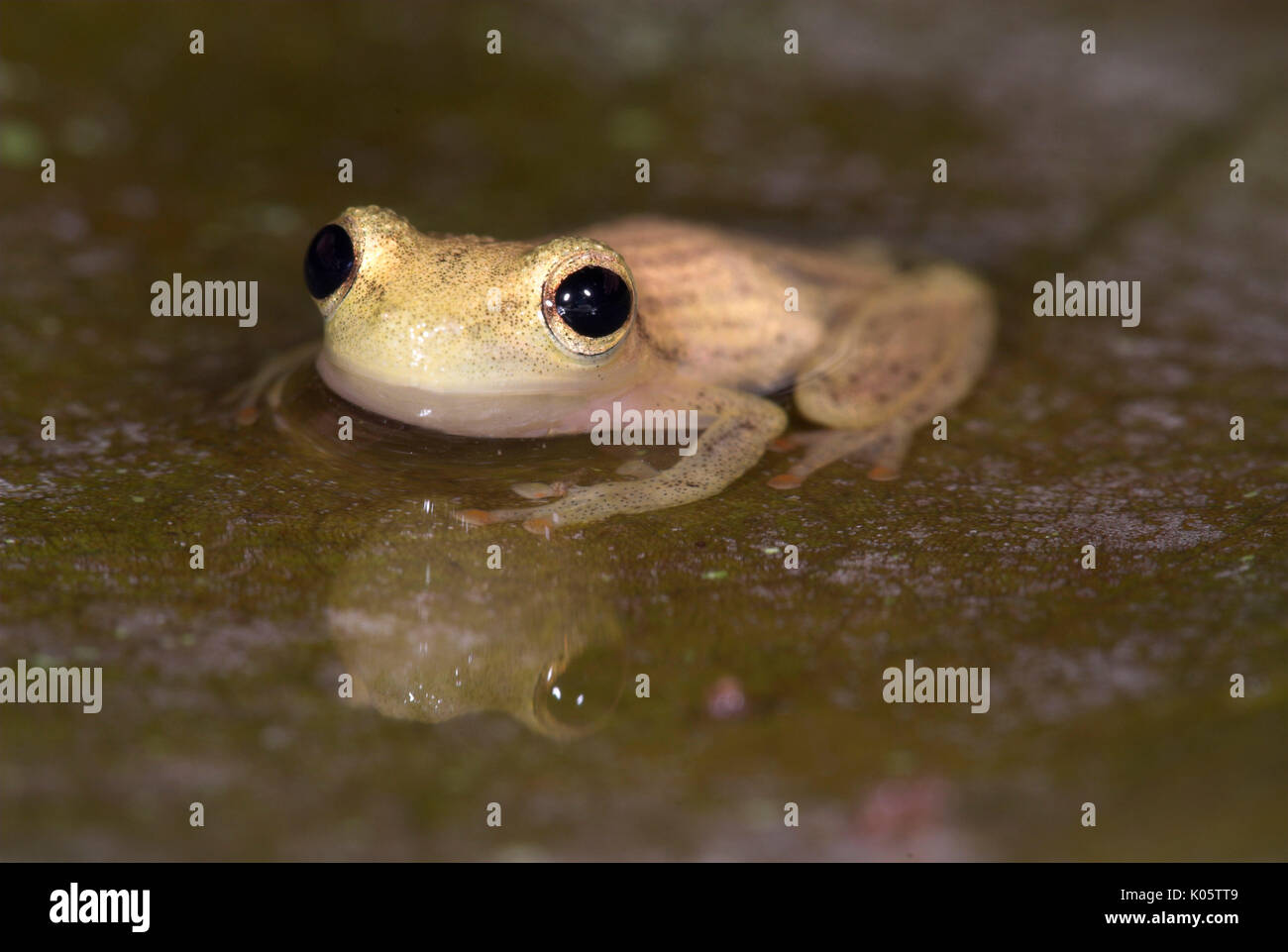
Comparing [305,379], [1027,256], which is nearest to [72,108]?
[305,379]

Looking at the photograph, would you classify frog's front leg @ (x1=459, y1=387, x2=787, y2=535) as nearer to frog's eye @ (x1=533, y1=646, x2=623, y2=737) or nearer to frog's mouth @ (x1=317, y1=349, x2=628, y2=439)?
frog's mouth @ (x1=317, y1=349, x2=628, y2=439)

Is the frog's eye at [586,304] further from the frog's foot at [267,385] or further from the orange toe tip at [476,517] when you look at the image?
the frog's foot at [267,385]

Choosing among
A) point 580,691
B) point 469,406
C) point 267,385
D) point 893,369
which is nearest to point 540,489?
point 469,406

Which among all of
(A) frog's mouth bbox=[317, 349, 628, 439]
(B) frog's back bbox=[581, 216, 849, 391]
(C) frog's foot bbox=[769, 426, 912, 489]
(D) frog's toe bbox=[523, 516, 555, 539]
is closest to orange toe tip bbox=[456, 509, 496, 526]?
(D) frog's toe bbox=[523, 516, 555, 539]

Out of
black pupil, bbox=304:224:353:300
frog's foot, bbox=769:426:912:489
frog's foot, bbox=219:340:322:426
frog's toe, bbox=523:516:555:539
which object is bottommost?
frog's toe, bbox=523:516:555:539

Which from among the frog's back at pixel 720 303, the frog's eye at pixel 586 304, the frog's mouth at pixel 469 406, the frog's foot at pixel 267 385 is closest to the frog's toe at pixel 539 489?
the frog's mouth at pixel 469 406

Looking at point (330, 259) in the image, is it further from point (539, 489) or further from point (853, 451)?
point (853, 451)
